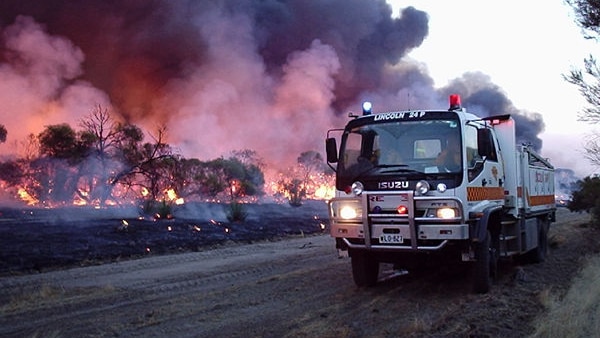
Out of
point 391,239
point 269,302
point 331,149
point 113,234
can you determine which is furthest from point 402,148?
point 113,234

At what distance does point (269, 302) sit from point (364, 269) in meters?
1.73

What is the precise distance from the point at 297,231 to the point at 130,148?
1239 centimetres

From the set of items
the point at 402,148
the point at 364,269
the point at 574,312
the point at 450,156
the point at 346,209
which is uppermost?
the point at 402,148

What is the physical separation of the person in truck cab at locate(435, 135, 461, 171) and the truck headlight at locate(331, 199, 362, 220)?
51.3 inches

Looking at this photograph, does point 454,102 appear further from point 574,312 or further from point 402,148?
point 574,312

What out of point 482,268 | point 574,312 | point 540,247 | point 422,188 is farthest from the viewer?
point 540,247

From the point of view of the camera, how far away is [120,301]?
31.6 ft

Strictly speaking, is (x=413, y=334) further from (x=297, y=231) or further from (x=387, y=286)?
(x=297, y=231)

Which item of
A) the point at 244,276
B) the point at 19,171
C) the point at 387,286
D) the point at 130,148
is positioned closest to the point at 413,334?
the point at 387,286

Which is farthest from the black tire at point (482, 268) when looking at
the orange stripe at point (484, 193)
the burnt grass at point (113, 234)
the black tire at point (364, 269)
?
the burnt grass at point (113, 234)

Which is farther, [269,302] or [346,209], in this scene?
[269,302]

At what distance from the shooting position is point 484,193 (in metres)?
8.83

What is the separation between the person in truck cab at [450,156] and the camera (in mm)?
8211

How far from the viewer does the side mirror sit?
28.9ft
